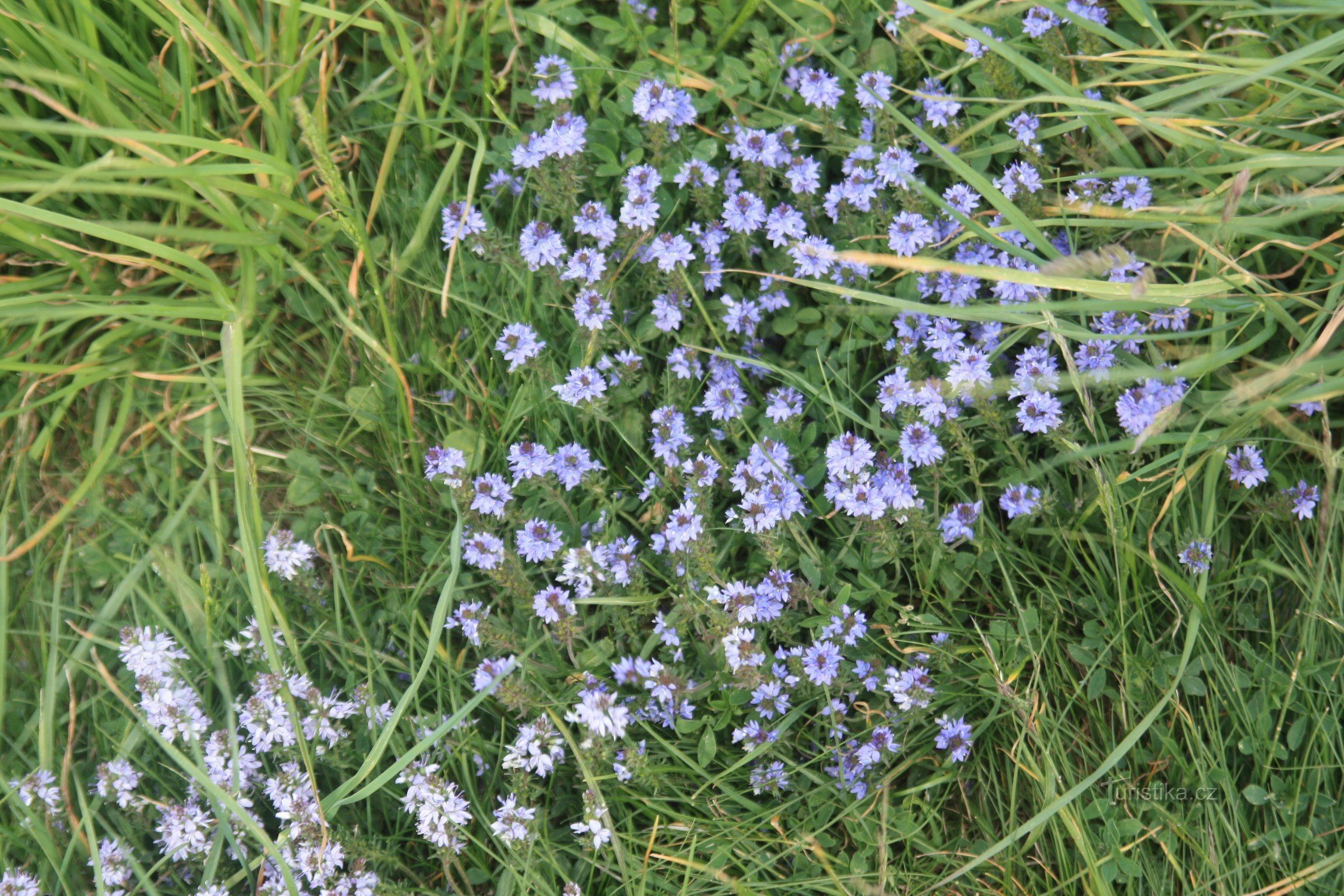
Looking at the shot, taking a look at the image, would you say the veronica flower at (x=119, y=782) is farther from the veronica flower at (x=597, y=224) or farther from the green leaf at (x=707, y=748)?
the veronica flower at (x=597, y=224)

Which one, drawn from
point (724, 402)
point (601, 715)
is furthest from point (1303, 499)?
point (601, 715)

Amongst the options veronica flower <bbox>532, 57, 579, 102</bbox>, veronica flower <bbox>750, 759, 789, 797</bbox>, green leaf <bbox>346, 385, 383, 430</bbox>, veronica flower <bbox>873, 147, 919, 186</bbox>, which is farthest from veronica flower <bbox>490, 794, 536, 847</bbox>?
veronica flower <bbox>532, 57, 579, 102</bbox>

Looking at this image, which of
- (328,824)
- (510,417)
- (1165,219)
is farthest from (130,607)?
(1165,219)

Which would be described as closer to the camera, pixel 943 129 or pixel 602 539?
pixel 602 539

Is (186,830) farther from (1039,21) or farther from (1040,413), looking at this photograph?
(1039,21)

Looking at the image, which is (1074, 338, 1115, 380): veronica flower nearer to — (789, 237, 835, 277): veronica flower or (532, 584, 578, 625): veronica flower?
(789, 237, 835, 277): veronica flower

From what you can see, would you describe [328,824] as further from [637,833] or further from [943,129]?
[943,129]

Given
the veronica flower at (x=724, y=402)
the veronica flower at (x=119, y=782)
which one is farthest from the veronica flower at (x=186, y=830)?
the veronica flower at (x=724, y=402)
